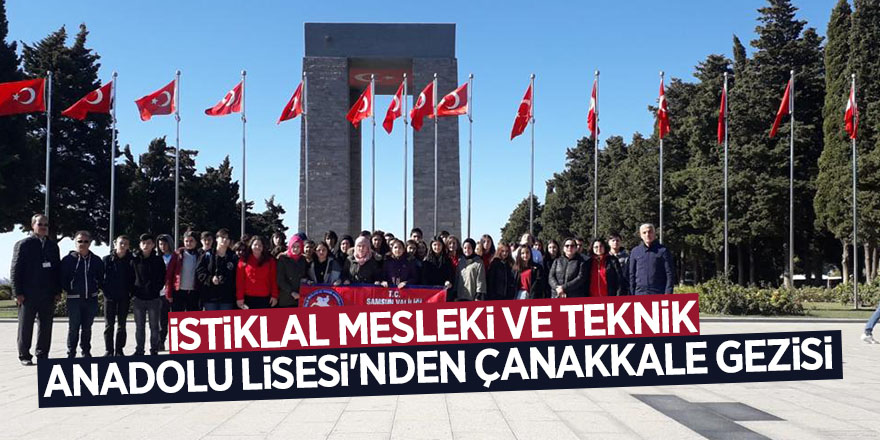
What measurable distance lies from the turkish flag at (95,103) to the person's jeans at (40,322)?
16.3 m

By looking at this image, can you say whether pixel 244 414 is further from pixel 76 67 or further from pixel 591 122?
pixel 76 67

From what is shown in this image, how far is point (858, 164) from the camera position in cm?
3803

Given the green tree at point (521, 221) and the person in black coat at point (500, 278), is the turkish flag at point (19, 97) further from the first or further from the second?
the green tree at point (521, 221)

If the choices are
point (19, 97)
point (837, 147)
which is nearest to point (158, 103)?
point (19, 97)

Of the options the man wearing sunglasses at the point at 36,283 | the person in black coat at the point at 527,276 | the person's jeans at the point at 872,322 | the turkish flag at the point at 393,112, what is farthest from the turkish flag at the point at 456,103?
the man wearing sunglasses at the point at 36,283

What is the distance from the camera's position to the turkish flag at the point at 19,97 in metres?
24.2

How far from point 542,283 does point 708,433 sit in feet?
21.7

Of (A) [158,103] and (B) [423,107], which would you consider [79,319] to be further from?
(B) [423,107]

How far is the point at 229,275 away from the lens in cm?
1150

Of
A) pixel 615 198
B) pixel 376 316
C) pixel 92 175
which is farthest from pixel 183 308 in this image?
pixel 615 198

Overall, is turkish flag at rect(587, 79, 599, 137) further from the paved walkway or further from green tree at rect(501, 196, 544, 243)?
green tree at rect(501, 196, 544, 243)

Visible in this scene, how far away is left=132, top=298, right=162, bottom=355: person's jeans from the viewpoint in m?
12.0

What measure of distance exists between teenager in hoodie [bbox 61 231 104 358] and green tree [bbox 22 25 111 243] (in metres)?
32.1

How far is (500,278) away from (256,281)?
157 inches
